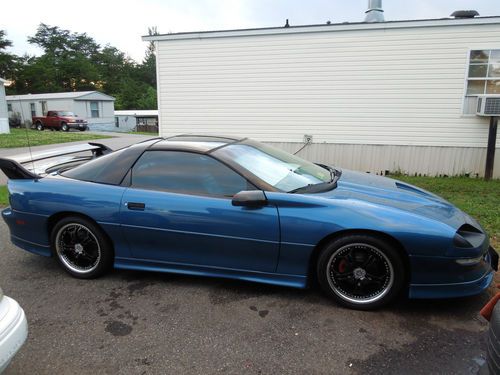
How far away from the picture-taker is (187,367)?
233cm

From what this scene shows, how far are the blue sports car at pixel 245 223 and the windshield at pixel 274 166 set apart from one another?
0.02 metres

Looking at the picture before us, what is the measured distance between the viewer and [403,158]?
9555 millimetres

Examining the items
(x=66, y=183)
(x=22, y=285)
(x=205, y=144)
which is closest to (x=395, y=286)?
(x=205, y=144)

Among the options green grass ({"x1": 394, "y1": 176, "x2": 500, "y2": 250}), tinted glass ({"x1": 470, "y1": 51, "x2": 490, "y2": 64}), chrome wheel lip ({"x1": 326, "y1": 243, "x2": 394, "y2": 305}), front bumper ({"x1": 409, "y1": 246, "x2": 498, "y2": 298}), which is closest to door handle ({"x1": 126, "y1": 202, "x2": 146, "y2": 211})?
chrome wheel lip ({"x1": 326, "y1": 243, "x2": 394, "y2": 305})

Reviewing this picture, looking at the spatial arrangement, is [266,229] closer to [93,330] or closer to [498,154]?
[93,330]

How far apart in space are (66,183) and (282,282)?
2199 millimetres

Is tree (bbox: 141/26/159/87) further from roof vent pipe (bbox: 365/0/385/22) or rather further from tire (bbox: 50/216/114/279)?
tire (bbox: 50/216/114/279)

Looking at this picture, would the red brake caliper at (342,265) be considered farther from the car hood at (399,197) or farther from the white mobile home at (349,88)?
the white mobile home at (349,88)

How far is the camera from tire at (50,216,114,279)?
3.45 metres

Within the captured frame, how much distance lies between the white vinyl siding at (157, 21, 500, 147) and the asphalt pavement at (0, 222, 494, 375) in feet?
23.1

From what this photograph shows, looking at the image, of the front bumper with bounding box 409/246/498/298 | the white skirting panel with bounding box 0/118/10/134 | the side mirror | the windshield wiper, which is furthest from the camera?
the white skirting panel with bounding box 0/118/10/134

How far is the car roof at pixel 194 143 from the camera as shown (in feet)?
11.4

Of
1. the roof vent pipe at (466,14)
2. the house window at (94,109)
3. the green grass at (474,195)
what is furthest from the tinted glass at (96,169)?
the house window at (94,109)

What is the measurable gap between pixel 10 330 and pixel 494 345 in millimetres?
2314
